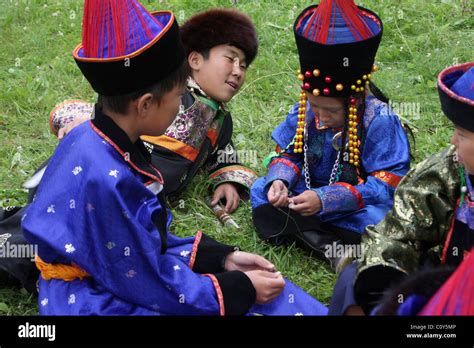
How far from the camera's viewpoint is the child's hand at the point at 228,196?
427cm

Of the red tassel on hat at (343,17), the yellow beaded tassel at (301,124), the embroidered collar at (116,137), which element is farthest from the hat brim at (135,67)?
the yellow beaded tassel at (301,124)

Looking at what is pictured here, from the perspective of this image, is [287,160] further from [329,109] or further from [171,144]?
[171,144]

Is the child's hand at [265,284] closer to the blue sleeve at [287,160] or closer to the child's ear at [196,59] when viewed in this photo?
the blue sleeve at [287,160]

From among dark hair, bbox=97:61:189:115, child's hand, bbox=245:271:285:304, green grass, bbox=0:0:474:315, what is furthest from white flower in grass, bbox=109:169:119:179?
green grass, bbox=0:0:474:315

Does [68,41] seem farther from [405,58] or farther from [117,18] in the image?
[117,18]

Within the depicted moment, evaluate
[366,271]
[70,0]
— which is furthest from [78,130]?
[70,0]

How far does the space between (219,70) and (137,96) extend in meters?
1.35

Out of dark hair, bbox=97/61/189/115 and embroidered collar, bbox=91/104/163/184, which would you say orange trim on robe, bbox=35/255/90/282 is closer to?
embroidered collar, bbox=91/104/163/184

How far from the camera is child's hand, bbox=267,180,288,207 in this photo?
3.75m

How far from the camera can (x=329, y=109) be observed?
11.8 feet

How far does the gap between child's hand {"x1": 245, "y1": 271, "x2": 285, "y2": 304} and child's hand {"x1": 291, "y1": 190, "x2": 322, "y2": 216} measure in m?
0.62

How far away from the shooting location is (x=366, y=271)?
9.04ft

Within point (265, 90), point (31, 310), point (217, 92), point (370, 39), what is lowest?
point (31, 310)

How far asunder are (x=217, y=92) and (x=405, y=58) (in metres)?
2.29
